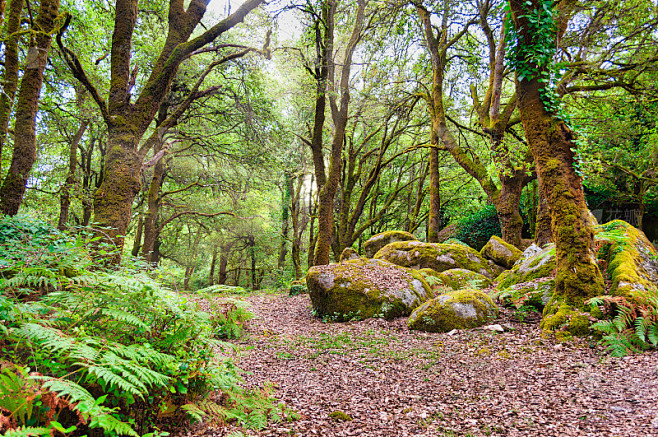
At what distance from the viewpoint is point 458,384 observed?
3.50 meters

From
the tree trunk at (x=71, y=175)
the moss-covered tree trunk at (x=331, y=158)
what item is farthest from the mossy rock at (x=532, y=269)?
the tree trunk at (x=71, y=175)

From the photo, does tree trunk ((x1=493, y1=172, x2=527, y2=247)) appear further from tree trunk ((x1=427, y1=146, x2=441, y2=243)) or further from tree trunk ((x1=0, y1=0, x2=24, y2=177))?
tree trunk ((x1=0, y1=0, x2=24, y2=177))

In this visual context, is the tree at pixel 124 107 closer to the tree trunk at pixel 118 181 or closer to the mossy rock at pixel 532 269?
the tree trunk at pixel 118 181

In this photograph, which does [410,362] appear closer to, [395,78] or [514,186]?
[514,186]

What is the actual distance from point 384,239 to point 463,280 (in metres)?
4.30

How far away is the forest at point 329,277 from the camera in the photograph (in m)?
2.38

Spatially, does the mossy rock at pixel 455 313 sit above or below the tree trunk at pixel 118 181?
below

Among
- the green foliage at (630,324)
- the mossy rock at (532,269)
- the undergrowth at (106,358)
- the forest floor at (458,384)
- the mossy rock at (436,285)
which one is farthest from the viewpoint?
the mossy rock at (436,285)

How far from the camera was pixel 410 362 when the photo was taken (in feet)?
14.0

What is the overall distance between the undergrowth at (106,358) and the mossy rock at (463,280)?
6424 mm

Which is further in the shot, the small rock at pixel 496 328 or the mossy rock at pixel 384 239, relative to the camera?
the mossy rock at pixel 384 239

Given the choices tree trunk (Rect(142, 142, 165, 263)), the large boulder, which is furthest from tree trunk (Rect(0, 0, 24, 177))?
tree trunk (Rect(142, 142, 165, 263))

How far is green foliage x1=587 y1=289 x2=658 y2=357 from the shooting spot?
11.6ft

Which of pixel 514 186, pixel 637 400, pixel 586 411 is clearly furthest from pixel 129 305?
pixel 514 186
